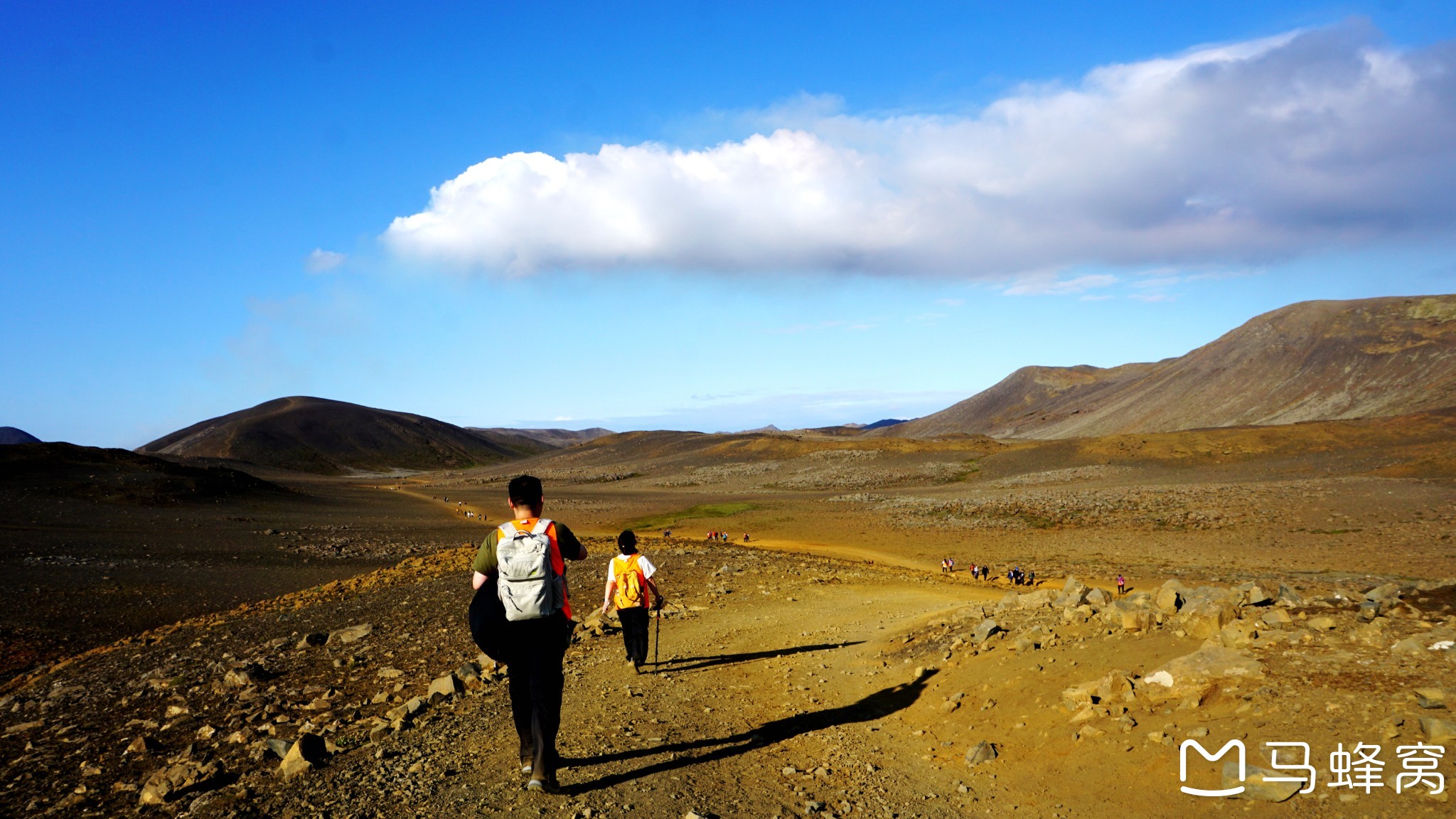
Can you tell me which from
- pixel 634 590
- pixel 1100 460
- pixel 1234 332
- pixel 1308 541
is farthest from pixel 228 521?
pixel 1234 332

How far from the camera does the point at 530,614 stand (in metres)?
5.34

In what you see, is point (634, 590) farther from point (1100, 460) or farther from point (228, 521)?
point (1100, 460)

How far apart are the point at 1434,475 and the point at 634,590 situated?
1930 inches

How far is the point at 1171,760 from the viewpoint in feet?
17.6

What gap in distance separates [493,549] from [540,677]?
0.97 meters

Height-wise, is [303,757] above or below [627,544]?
below

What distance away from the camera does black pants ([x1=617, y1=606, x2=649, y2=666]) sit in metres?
9.00

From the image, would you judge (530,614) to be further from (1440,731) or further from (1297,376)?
(1297,376)

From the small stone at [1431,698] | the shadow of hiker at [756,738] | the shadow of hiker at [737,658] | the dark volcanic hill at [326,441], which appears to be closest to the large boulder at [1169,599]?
the shadow of hiker at [756,738]

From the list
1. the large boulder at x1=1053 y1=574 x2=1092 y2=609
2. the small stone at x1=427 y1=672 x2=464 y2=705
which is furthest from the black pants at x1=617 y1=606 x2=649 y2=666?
the large boulder at x1=1053 y1=574 x2=1092 y2=609

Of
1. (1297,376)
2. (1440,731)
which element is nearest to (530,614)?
(1440,731)

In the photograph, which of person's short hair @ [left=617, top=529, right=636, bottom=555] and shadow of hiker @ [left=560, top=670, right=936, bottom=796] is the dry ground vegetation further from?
person's short hair @ [left=617, top=529, right=636, bottom=555]

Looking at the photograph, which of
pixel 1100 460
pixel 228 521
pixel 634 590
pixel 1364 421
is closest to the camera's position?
pixel 634 590

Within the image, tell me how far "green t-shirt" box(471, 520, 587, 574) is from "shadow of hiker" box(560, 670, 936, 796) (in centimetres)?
164
